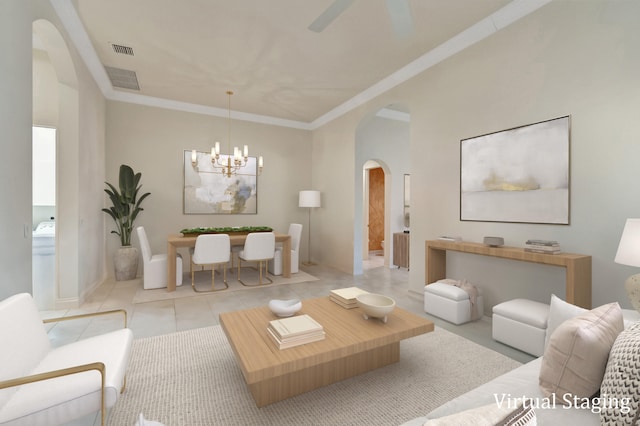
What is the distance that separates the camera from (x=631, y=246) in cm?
191

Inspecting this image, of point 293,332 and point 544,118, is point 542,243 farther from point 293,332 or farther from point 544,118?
point 293,332

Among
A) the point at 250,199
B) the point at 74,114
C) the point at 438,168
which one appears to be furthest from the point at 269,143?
the point at 438,168

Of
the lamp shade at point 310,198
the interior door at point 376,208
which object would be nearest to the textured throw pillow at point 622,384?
the lamp shade at point 310,198

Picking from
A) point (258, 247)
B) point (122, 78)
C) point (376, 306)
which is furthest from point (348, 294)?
point (122, 78)

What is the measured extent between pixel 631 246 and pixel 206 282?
4.95 meters

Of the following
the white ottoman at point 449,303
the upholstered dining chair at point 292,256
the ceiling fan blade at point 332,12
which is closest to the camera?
the ceiling fan blade at point 332,12

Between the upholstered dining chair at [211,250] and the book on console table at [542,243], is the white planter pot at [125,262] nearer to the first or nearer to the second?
the upholstered dining chair at [211,250]

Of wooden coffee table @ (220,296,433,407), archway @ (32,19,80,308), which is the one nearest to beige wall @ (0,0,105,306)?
archway @ (32,19,80,308)

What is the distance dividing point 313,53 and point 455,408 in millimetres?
3943

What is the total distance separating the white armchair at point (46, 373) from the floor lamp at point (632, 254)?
3.07 meters

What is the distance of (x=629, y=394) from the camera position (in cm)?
95

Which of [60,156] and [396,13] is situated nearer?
[396,13]

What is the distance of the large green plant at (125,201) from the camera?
4.68 meters

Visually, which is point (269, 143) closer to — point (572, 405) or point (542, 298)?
point (542, 298)
